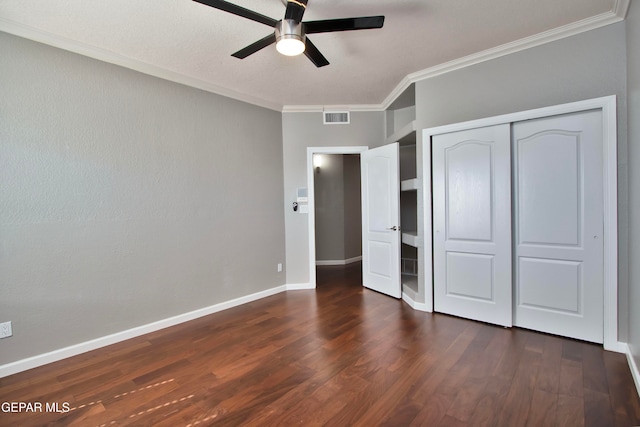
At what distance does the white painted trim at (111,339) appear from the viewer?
2.38 meters

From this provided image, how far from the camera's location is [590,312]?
→ 2.57 m

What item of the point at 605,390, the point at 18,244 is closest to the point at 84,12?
the point at 18,244

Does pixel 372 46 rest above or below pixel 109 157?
above

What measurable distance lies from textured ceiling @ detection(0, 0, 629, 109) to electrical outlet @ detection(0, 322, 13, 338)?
230 centimetres

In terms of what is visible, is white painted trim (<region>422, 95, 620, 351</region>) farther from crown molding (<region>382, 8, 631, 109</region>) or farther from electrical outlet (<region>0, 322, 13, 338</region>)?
electrical outlet (<region>0, 322, 13, 338</region>)

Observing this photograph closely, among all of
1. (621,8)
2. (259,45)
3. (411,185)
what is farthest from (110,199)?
(621,8)

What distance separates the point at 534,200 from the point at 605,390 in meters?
1.57

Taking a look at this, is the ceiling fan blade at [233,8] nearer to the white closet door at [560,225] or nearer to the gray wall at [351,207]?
the white closet door at [560,225]

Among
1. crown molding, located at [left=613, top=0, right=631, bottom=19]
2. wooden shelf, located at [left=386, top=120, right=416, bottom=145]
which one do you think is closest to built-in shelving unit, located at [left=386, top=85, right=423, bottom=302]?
wooden shelf, located at [left=386, top=120, right=416, bottom=145]

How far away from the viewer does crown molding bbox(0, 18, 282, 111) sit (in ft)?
7.74

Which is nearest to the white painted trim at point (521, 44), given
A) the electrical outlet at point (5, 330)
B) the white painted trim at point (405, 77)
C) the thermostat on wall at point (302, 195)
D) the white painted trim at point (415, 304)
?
the white painted trim at point (405, 77)

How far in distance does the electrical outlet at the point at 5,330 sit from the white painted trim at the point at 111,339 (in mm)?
230

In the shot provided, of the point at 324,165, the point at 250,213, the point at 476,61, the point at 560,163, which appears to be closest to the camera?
the point at 560,163

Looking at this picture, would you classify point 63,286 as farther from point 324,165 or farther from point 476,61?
point 324,165
